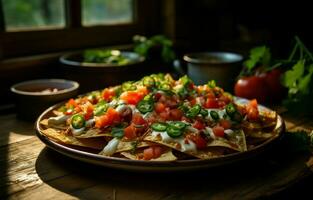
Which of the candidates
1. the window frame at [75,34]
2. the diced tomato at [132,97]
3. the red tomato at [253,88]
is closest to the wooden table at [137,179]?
the diced tomato at [132,97]

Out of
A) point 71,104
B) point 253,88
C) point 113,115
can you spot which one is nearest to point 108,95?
point 71,104

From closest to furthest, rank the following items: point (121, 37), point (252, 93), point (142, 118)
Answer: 1. point (142, 118)
2. point (252, 93)
3. point (121, 37)

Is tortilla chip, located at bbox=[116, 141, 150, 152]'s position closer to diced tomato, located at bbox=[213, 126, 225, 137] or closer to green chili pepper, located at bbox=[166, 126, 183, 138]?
green chili pepper, located at bbox=[166, 126, 183, 138]

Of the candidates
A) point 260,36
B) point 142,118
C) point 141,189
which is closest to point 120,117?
point 142,118

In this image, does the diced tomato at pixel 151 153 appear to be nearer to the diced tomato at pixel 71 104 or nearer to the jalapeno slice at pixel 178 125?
the jalapeno slice at pixel 178 125

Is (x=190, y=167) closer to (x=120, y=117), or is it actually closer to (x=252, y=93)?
(x=120, y=117)
